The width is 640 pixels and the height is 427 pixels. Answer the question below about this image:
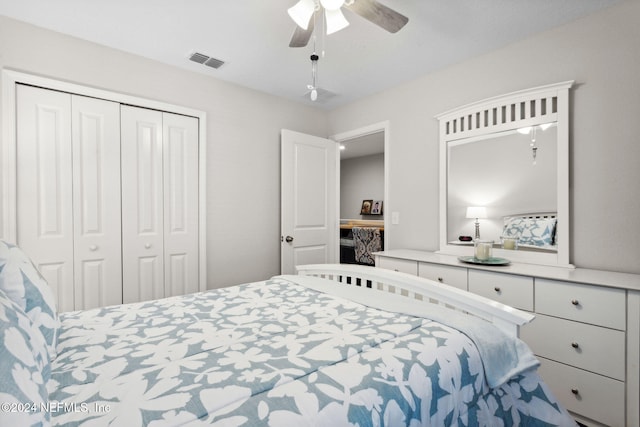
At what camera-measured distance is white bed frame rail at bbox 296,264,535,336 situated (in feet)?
4.25

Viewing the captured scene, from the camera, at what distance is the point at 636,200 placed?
1902 millimetres

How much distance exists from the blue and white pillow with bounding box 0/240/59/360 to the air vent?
204 cm

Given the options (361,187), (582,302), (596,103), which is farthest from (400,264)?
(361,187)

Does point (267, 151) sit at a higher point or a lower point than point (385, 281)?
higher

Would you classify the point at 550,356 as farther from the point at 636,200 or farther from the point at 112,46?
the point at 112,46

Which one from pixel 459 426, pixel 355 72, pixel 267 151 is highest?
pixel 355 72

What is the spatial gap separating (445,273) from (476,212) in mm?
646

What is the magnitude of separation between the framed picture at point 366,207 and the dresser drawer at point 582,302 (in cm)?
495

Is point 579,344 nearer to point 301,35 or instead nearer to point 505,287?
point 505,287

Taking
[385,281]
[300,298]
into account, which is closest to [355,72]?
[385,281]

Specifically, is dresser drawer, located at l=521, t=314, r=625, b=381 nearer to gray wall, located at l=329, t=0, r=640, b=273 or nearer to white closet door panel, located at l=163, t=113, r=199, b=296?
gray wall, located at l=329, t=0, r=640, b=273

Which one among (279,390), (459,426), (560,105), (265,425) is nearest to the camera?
(265,425)

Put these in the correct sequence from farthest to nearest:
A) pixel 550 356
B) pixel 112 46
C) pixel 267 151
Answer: pixel 267 151, pixel 112 46, pixel 550 356

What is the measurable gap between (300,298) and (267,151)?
2134mm
